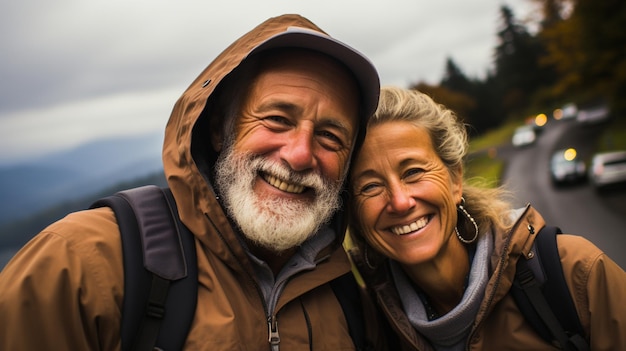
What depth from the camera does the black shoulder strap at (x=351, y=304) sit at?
103 inches

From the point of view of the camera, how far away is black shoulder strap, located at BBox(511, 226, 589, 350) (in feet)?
7.61

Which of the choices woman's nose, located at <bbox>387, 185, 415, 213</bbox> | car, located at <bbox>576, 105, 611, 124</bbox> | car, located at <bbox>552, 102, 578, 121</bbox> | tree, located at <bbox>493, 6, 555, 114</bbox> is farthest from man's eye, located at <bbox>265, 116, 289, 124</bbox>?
Result: tree, located at <bbox>493, 6, 555, 114</bbox>

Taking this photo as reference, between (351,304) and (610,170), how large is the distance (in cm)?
1696

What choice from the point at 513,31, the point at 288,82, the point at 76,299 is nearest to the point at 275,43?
the point at 288,82

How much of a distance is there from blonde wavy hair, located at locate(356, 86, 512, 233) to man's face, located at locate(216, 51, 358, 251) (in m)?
0.40

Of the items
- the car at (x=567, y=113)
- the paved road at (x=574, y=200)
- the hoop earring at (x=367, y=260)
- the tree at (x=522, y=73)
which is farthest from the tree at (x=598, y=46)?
the tree at (x=522, y=73)

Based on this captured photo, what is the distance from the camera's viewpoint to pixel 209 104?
2850 millimetres

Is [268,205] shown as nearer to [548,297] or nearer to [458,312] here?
[458,312]

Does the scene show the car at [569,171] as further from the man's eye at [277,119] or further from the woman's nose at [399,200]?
the man's eye at [277,119]

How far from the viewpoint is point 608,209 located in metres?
14.8

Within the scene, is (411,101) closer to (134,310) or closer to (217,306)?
(217,306)

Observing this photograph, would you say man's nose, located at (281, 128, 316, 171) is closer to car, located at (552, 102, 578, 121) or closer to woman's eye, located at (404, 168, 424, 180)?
woman's eye, located at (404, 168, 424, 180)

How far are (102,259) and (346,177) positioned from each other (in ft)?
5.36

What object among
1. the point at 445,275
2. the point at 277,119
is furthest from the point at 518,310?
the point at 277,119
